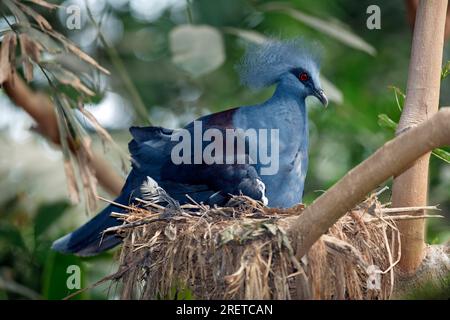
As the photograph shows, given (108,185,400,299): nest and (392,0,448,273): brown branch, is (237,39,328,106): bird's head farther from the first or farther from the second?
(108,185,400,299): nest

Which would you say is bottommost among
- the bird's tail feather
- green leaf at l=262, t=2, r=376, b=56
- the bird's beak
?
the bird's tail feather

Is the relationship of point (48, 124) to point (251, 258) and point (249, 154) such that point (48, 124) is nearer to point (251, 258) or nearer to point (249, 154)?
point (249, 154)

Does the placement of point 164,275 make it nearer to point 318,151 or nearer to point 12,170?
point 12,170

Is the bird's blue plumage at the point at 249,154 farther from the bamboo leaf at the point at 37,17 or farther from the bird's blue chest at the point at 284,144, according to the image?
the bamboo leaf at the point at 37,17

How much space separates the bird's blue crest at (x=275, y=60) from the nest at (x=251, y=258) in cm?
105

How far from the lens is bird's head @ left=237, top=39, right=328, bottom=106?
174 inches

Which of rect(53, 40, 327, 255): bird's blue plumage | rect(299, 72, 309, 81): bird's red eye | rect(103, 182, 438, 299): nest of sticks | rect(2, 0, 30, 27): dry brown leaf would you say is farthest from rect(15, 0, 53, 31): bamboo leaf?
rect(299, 72, 309, 81): bird's red eye

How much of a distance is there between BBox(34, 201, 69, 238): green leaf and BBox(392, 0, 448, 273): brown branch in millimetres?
2673

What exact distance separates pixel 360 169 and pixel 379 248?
623 mm

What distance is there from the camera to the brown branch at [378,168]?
9.46 feet

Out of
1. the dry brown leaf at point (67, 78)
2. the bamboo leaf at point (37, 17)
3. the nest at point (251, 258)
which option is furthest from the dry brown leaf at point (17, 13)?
the nest at point (251, 258)

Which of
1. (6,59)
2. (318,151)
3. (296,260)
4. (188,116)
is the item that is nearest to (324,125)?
(318,151)

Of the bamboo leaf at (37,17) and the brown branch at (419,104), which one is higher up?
the bamboo leaf at (37,17)

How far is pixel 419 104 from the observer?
357 centimetres
